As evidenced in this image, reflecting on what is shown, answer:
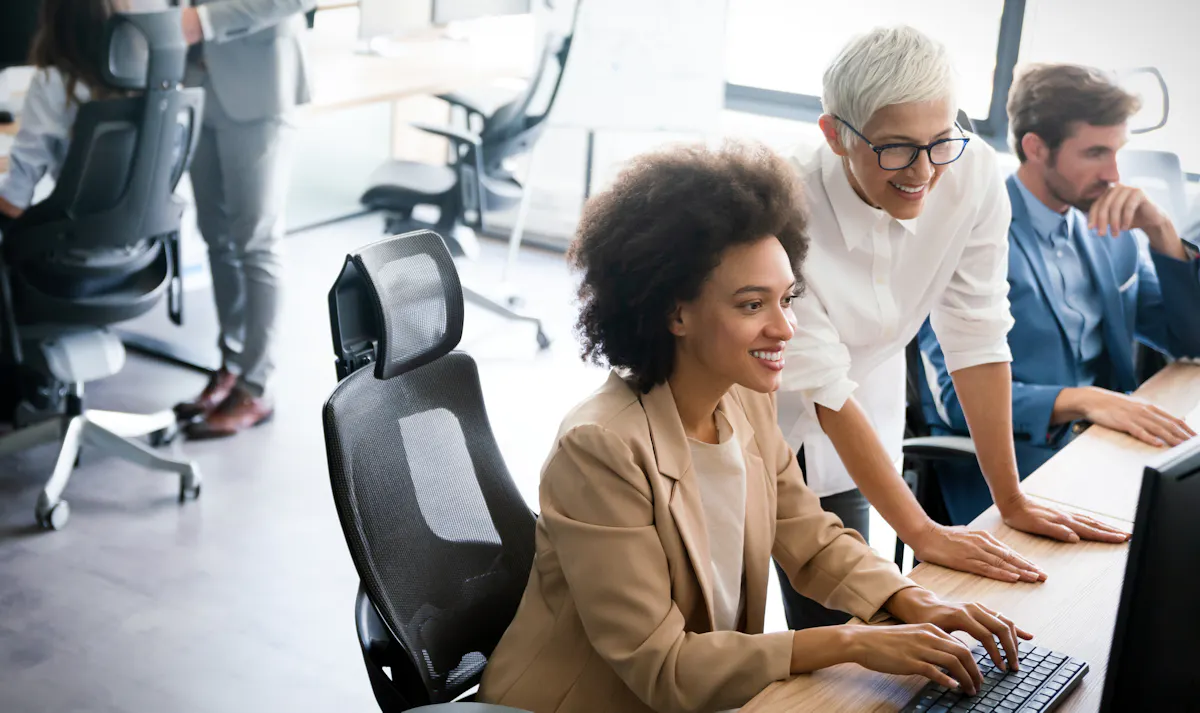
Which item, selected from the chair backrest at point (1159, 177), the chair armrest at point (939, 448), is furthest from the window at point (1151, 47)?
the chair armrest at point (939, 448)

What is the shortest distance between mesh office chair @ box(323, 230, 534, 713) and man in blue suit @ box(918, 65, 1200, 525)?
909mm

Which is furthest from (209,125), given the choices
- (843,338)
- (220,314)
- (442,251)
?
(843,338)

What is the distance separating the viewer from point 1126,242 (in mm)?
2506

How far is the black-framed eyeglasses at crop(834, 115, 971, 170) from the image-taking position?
151 centimetres

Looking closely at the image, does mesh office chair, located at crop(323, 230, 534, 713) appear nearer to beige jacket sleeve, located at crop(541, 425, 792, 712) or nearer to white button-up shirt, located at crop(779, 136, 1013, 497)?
beige jacket sleeve, located at crop(541, 425, 792, 712)

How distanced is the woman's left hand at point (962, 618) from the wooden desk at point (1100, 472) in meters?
0.47

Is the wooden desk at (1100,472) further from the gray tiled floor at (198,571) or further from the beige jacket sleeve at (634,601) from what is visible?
the gray tiled floor at (198,571)

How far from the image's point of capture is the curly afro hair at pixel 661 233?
1354mm

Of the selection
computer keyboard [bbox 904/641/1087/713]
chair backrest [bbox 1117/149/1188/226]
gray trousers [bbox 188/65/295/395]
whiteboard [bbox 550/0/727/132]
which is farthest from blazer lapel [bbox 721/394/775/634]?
whiteboard [bbox 550/0/727/132]

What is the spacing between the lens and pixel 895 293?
1783mm

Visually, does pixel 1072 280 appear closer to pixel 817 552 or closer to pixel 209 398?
pixel 817 552

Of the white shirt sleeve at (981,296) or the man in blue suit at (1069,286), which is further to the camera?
the man in blue suit at (1069,286)

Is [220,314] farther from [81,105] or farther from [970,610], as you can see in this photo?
[970,610]

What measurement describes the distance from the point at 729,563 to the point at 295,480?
2184 mm
